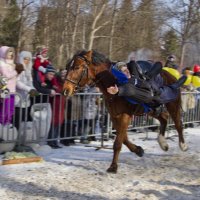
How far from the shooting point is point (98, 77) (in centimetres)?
679

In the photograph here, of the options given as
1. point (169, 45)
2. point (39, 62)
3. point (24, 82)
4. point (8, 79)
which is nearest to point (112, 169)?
point (8, 79)

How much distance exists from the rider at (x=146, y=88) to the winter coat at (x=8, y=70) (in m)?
2.39

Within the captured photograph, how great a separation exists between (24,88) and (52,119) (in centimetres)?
103

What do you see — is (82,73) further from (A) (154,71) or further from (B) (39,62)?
(B) (39,62)

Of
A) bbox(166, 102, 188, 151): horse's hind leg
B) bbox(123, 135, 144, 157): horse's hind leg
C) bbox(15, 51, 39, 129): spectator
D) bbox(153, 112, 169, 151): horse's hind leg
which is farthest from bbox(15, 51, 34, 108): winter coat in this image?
bbox(166, 102, 188, 151): horse's hind leg

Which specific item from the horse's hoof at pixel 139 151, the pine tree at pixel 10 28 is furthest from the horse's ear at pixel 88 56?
the pine tree at pixel 10 28

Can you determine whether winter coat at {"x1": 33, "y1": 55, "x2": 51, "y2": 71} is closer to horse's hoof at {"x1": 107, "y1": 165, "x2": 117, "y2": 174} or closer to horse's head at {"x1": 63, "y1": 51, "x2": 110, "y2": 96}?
horse's head at {"x1": 63, "y1": 51, "x2": 110, "y2": 96}

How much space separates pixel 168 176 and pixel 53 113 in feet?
10.6

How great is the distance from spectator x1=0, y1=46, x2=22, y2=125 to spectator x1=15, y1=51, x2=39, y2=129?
16 centimetres

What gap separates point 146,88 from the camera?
7.00 metres

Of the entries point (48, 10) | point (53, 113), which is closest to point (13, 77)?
point (53, 113)

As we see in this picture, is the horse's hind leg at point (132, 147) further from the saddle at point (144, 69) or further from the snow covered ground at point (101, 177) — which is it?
the saddle at point (144, 69)

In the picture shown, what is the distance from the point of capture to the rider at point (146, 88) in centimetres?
663

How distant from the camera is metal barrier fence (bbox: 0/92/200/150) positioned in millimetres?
8125
